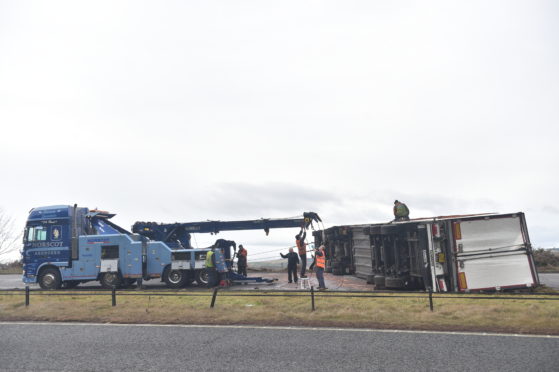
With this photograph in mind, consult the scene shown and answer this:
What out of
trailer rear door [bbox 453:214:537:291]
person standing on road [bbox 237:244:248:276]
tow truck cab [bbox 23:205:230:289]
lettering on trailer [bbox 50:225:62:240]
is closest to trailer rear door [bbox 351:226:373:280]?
trailer rear door [bbox 453:214:537:291]

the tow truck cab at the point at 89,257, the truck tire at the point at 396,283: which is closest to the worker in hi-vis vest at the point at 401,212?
the truck tire at the point at 396,283

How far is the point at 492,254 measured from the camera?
583 inches

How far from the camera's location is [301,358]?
7.88m

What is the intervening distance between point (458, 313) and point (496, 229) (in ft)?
15.7

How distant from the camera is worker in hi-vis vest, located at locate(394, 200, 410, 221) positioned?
59.3ft

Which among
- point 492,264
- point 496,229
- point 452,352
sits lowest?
A: point 452,352

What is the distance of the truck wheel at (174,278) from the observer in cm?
2006

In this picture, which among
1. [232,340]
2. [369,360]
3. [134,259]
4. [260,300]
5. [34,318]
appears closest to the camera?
[369,360]

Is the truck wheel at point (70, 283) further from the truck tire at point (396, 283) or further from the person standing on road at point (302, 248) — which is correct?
the truck tire at point (396, 283)

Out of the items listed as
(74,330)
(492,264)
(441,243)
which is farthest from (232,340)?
(492,264)

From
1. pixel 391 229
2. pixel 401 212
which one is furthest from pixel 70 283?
pixel 401 212

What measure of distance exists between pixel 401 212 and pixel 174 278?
10.4 metres

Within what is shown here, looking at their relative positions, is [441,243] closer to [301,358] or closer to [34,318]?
→ [301,358]

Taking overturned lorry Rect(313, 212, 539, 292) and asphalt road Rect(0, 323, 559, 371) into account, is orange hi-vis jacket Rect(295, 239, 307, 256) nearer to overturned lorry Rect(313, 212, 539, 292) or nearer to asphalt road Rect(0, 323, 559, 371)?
overturned lorry Rect(313, 212, 539, 292)
